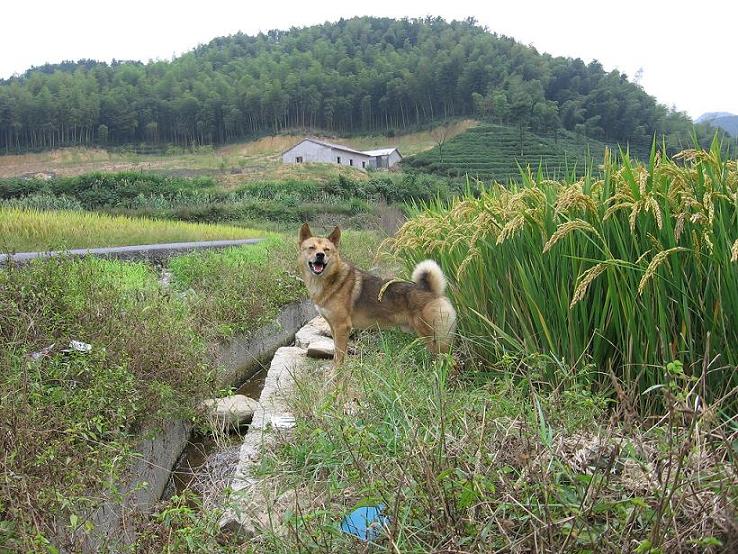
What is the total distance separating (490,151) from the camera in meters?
47.8

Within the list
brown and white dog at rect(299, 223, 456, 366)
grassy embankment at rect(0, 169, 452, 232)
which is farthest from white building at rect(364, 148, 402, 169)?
brown and white dog at rect(299, 223, 456, 366)

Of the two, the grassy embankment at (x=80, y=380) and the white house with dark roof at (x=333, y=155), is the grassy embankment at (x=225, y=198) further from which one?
the white house with dark roof at (x=333, y=155)

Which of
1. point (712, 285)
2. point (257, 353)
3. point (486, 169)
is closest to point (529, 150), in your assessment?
point (486, 169)

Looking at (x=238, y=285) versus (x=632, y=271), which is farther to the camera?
(x=238, y=285)

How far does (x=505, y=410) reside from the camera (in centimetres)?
250

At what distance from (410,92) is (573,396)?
82.5m

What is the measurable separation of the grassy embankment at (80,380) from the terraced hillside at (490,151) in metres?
31.7

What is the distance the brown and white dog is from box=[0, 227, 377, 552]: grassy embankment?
1116 millimetres

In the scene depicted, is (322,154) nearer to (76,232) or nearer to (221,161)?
(221,161)

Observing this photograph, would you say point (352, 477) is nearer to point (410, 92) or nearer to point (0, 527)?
point (0, 527)

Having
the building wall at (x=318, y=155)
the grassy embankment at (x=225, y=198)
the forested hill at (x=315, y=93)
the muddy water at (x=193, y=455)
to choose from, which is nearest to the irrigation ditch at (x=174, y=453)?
the muddy water at (x=193, y=455)

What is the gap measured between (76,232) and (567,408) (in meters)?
10.7

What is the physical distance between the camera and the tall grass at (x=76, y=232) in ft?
30.8

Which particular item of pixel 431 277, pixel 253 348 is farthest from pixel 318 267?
pixel 253 348
